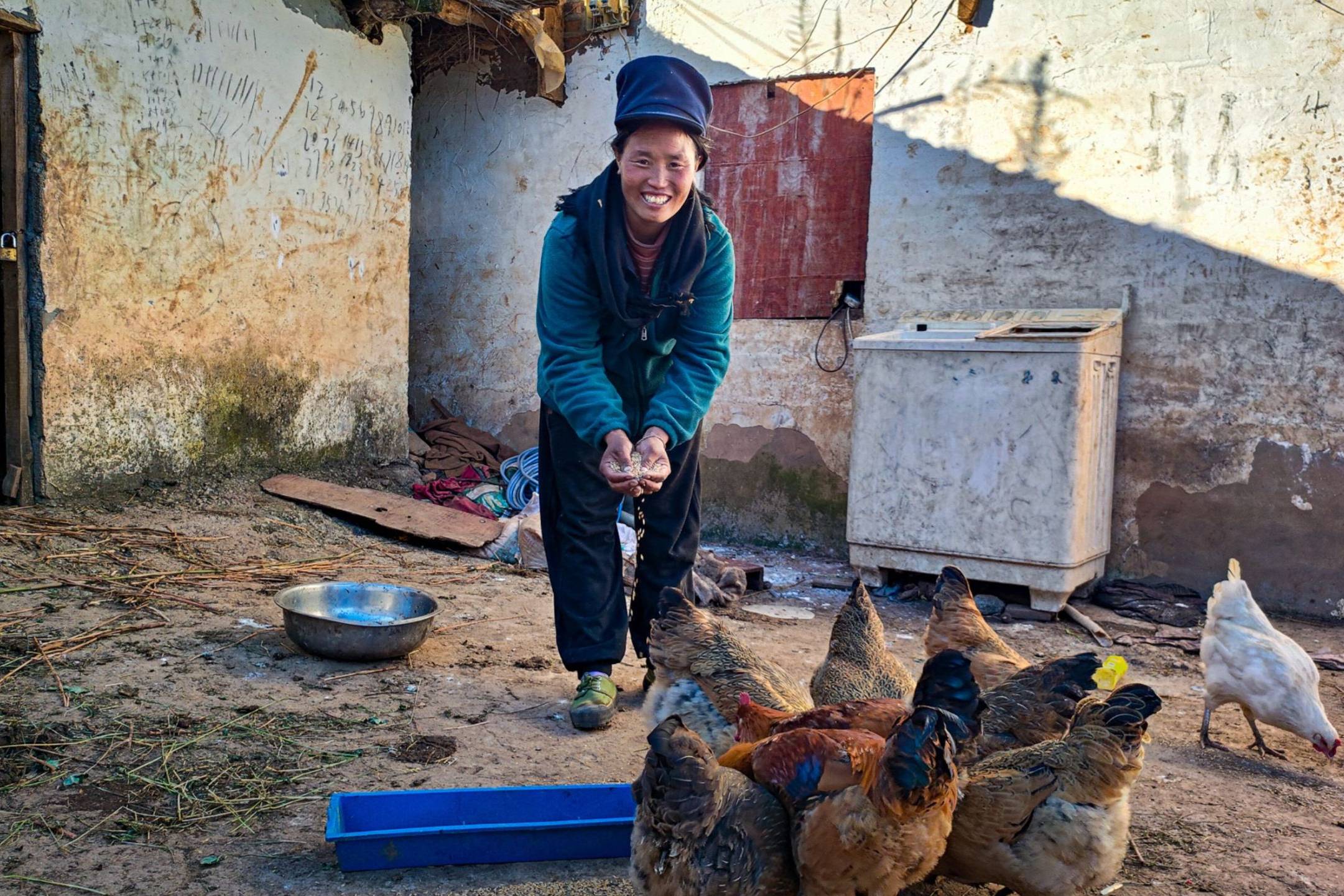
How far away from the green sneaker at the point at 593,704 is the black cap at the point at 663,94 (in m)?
1.90

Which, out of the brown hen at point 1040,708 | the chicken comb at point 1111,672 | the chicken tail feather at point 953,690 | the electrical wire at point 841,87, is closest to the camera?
the chicken tail feather at point 953,690

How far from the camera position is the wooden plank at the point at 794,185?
7289 millimetres

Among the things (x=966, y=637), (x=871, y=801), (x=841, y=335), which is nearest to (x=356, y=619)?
(x=966, y=637)

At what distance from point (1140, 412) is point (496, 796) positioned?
5.32 metres

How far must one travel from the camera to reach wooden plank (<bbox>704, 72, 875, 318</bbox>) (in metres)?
7.29

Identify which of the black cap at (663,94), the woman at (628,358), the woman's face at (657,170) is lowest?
the woman at (628,358)

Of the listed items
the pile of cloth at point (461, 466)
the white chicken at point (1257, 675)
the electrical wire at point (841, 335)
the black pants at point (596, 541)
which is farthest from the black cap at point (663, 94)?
the pile of cloth at point (461, 466)

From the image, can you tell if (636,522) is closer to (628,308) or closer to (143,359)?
(628,308)

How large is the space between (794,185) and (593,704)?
5150 millimetres

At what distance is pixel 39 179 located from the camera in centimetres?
542

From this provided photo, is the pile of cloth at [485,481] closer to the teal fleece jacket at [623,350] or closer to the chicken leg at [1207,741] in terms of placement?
the teal fleece jacket at [623,350]

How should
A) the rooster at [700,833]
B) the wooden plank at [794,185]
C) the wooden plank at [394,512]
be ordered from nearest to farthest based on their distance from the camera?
the rooster at [700,833] < the wooden plank at [394,512] < the wooden plank at [794,185]

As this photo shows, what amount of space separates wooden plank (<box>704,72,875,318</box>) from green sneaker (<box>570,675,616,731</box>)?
4.56 metres

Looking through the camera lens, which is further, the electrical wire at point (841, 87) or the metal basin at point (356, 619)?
the electrical wire at point (841, 87)
